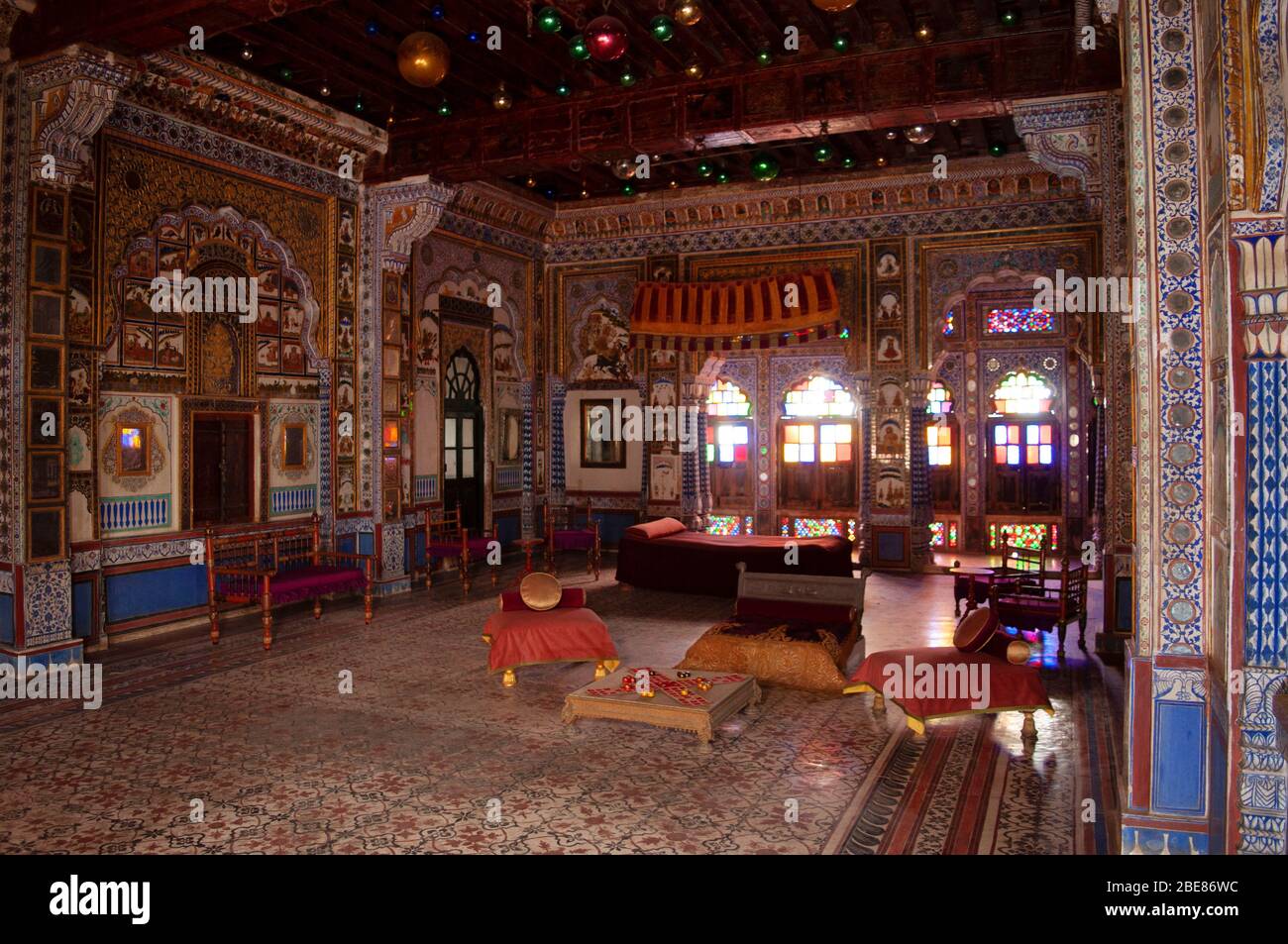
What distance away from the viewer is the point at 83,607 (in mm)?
7258

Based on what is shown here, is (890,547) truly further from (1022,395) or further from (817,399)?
(1022,395)

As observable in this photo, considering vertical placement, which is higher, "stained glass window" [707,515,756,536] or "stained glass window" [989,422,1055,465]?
"stained glass window" [989,422,1055,465]

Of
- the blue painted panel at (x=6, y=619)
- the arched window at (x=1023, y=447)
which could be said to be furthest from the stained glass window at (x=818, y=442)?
the blue painted panel at (x=6, y=619)

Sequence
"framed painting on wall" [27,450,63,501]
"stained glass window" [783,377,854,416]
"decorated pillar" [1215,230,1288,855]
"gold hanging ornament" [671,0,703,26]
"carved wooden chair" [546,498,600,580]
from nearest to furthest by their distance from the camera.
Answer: "decorated pillar" [1215,230,1288,855]
"gold hanging ornament" [671,0,703,26]
"framed painting on wall" [27,450,63,501]
"carved wooden chair" [546,498,600,580]
"stained glass window" [783,377,854,416]

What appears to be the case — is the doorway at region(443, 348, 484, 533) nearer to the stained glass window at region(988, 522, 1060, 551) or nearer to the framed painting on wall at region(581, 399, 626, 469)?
the framed painting on wall at region(581, 399, 626, 469)

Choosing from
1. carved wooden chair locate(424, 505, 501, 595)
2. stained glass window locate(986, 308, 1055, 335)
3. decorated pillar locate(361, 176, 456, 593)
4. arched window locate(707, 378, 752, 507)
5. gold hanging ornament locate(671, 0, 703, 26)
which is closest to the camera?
gold hanging ornament locate(671, 0, 703, 26)

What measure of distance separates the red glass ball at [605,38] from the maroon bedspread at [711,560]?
556 cm

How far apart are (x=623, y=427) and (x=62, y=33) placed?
26.7 feet

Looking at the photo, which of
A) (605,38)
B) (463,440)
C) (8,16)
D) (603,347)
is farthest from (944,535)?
(8,16)

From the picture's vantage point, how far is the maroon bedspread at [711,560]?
32.8ft

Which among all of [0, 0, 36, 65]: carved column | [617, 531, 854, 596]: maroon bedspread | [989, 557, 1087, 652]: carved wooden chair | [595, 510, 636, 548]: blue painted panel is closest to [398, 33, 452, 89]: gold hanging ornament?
[0, 0, 36, 65]: carved column

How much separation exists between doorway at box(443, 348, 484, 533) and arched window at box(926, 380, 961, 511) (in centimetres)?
656

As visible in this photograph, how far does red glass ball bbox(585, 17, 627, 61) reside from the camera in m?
5.70

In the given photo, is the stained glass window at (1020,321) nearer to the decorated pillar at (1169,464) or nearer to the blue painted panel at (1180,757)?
the decorated pillar at (1169,464)
